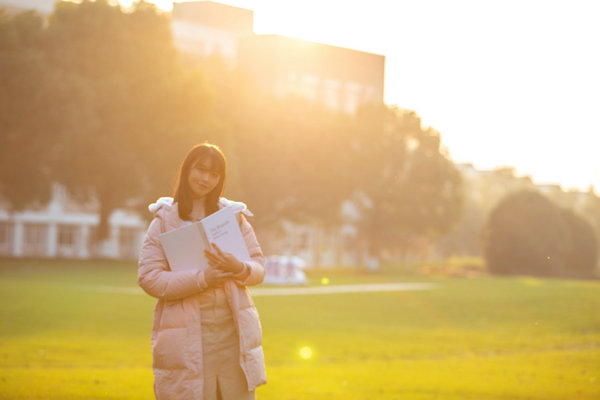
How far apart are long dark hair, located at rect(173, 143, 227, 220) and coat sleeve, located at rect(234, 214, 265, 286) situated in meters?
0.19

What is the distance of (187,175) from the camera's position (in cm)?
457

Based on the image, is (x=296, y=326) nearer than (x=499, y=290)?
Yes

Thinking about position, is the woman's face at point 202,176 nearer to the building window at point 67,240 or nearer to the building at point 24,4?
the building at point 24,4

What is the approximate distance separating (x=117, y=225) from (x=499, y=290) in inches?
1858

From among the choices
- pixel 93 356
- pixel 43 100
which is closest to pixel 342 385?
pixel 93 356

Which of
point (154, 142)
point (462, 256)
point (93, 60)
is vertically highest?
point (93, 60)

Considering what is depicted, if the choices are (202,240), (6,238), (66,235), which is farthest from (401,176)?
(202,240)

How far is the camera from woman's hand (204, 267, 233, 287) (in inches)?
172

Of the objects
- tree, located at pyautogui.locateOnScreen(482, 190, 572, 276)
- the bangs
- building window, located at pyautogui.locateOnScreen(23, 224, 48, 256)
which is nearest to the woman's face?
the bangs

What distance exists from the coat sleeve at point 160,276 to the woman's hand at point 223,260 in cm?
9

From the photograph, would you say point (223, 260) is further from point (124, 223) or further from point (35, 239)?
point (124, 223)

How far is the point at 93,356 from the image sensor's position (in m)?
13.9

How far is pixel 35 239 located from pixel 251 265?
72.0 meters

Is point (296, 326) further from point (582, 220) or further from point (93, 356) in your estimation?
point (582, 220)
